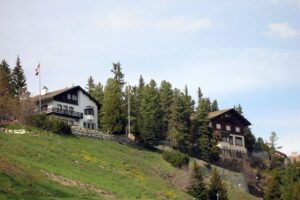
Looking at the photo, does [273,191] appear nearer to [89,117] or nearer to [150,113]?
[150,113]

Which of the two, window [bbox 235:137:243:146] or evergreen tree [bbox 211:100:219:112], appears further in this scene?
evergreen tree [bbox 211:100:219:112]

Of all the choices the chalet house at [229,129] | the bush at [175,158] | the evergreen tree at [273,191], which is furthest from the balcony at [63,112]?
the evergreen tree at [273,191]

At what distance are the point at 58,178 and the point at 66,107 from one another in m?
48.7

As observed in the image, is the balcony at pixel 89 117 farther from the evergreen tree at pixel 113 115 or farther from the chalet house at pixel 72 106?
the evergreen tree at pixel 113 115

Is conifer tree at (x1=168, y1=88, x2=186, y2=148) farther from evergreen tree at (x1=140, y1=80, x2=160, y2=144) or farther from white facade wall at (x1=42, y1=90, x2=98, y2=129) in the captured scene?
white facade wall at (x1=42, y1=90, x2=98, y2=129)

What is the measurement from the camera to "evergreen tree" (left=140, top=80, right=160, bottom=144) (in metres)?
91.5

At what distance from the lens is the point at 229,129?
111938 mm

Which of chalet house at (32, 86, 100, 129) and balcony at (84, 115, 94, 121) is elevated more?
chalet house at (32, 86, 100, 129)

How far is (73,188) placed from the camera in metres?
47.4

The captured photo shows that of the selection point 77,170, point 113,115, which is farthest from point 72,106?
point 77,170

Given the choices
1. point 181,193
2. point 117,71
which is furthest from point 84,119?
point 181,193

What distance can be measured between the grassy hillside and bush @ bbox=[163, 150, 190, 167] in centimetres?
131

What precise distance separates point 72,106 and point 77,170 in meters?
43.3

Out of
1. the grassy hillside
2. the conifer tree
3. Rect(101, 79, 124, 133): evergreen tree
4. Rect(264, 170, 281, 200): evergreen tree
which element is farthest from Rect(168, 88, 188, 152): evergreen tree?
Rect(264, 170, 281, 200): evergreen tree
